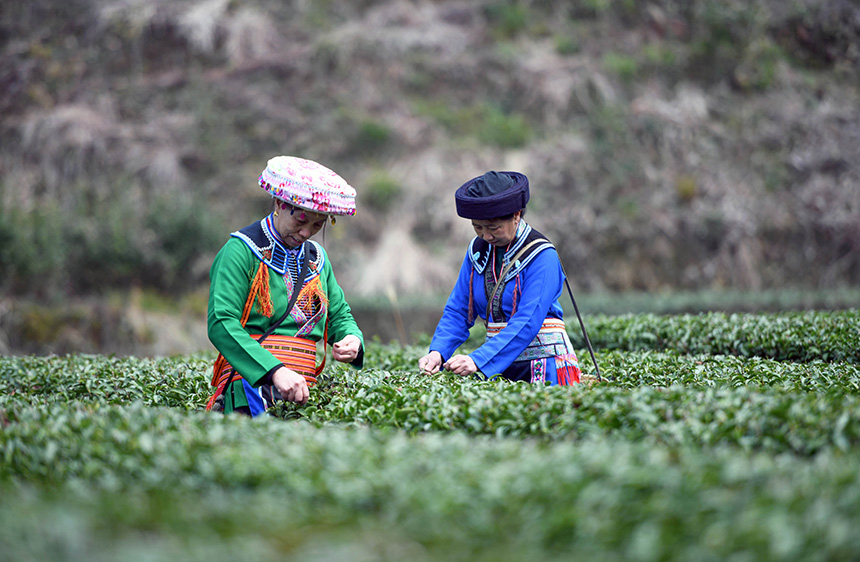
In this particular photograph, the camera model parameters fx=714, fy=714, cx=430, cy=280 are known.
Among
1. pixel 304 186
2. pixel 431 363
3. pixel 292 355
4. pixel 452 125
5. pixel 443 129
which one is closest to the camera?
pixel 304 186

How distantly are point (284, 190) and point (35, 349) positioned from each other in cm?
808

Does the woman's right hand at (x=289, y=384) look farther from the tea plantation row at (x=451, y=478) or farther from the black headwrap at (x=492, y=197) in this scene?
the black headwrap at (x=492, y=197)

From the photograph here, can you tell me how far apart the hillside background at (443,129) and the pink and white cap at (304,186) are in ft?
27.5

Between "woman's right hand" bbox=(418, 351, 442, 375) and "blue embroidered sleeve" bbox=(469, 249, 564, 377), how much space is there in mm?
267

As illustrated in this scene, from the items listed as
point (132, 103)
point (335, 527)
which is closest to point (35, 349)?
point (132, 103)

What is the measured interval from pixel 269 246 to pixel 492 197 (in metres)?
1.15

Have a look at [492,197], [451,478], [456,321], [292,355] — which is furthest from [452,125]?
[451,478]

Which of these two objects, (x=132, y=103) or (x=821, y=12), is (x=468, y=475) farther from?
(x=821, y=12)

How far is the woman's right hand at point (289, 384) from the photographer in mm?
3234

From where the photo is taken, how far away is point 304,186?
3336 mm

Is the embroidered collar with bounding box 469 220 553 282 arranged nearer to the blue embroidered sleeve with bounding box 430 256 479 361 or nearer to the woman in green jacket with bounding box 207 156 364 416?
the blue embroidered sleeve with bounding box 430 256 479 361

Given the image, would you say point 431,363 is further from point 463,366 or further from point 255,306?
point 255,306

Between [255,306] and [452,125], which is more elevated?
[452,125]

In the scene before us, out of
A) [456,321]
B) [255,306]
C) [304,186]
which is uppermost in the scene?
[304,186]
